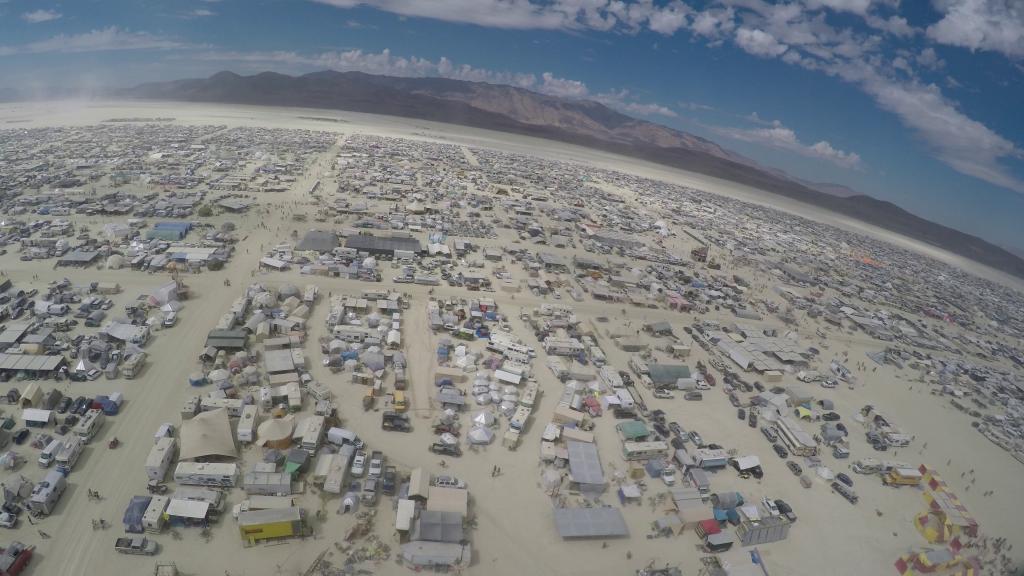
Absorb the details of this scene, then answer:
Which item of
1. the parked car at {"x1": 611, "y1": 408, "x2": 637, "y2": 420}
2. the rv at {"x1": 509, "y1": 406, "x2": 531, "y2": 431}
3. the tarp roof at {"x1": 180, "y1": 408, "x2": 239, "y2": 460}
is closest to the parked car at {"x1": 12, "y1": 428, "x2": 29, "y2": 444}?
the tarp roof at {"x1": 180, "y1": 408, "x2": 239, "y2": 460}

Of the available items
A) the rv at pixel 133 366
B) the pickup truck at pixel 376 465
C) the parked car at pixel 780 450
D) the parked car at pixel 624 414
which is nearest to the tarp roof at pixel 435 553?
the pickup truck at pixel 376 465

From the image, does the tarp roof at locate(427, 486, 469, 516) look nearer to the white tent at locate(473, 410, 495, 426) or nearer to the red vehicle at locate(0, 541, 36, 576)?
the white tent at locate(473, 410, 495, 426)

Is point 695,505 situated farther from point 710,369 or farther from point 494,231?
point 494,231

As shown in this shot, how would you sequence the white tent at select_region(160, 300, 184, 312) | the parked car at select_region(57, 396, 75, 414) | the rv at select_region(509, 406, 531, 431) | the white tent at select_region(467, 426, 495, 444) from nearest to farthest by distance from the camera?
the parked car at select_region(57, 396, 75, 414) < the white tent at select_region(467, 426, 495, 444) < the rv at select_region(509, 406, 531, 431) < the white tent at select_region(160, 300, 184, 312)

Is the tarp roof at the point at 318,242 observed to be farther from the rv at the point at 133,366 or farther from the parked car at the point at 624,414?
the parked car at the point at 624,414

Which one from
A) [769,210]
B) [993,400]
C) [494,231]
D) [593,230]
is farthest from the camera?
[769,210]

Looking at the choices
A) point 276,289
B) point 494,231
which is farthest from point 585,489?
point 494,231

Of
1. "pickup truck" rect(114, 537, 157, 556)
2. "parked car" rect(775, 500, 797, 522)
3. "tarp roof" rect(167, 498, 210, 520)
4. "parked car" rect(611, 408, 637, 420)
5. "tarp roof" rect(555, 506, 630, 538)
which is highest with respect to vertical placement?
"parked car" rect(611, 408, 637, 420)
